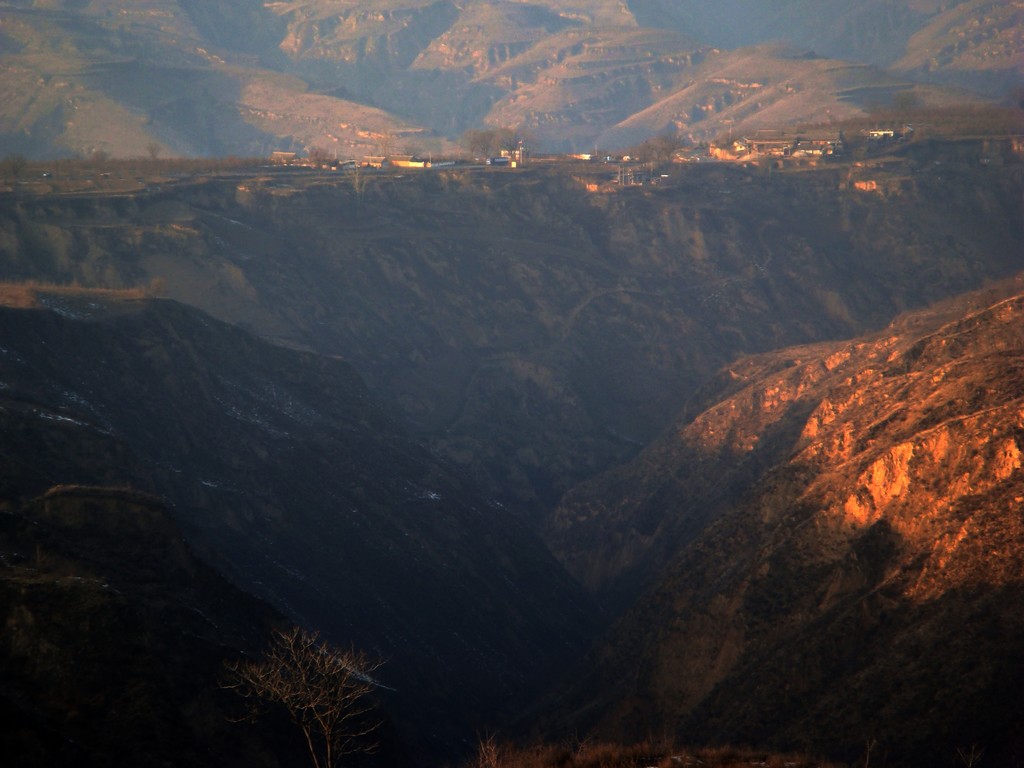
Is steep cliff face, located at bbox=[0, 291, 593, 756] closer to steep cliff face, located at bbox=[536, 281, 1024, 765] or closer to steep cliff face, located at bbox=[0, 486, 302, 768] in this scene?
steep cliff face, located at bbox=[0, 486, 302, 768]

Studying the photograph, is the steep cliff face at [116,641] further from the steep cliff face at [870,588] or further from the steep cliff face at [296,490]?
the steep cliff face at [870,588]

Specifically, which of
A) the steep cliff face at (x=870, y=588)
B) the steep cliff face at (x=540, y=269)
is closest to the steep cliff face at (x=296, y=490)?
the steep cliff face at (x=870, y=588)

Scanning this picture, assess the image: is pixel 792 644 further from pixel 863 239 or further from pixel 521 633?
pixel 863 239

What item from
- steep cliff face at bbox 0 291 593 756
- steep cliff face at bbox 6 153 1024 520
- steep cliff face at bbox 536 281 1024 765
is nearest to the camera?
steep cliff face at bbox 536 281 1024 765

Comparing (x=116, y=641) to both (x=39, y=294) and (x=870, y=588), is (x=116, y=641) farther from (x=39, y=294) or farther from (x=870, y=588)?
(x=39, y=294)

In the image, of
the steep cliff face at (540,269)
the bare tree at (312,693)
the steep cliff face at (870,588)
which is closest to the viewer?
the bare tree at (312,693)

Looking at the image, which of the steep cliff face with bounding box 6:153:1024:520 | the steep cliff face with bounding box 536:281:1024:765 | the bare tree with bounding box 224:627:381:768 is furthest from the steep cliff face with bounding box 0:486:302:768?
the steep cliff face with bounding box 6:153:1024:520
